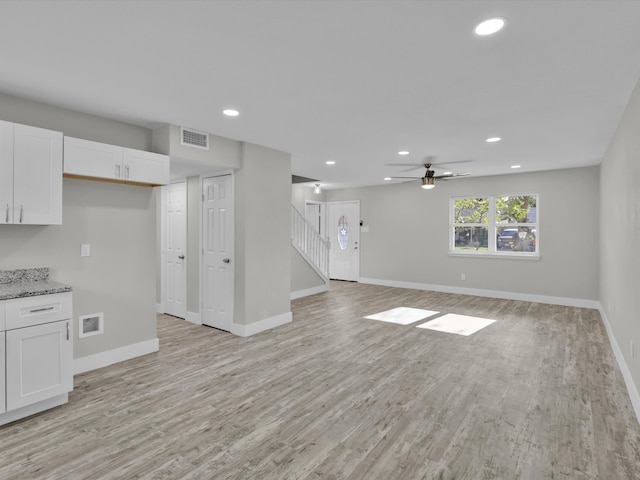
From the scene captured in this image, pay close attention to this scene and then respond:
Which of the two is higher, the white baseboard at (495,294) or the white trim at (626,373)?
the white baseboard at (495,294)

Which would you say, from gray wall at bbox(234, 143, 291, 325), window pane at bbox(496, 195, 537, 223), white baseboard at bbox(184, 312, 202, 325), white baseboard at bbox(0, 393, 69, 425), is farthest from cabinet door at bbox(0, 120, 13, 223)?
window pane at bbox(496, 195, 537, 223)

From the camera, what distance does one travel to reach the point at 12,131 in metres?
2.83

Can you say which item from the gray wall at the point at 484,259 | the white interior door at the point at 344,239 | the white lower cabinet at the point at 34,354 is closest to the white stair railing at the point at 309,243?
the white interior door at the point at 344,239

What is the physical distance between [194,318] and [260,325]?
1170 millimetres

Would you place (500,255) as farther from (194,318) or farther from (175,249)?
(175,249)

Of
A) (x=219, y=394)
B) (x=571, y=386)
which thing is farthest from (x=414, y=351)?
(x=219, y=394)

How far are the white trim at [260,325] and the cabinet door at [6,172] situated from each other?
8.87 ft

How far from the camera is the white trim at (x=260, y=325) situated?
474 centimetres

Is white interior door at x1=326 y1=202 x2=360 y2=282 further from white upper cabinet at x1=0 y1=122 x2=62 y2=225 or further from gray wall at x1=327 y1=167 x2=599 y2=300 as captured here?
white upper cabinet at x1=0 y1=122 x2=62 y2=225

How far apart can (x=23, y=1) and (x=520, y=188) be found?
7.62 metres

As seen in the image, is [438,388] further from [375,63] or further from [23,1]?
[23,1]

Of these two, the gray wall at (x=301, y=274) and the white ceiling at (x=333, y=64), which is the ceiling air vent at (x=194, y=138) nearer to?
the white ceiling at (x=333, y=64)

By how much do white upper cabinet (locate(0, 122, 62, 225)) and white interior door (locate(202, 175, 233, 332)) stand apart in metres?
2.08

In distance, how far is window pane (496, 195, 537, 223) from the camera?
23.4ft
